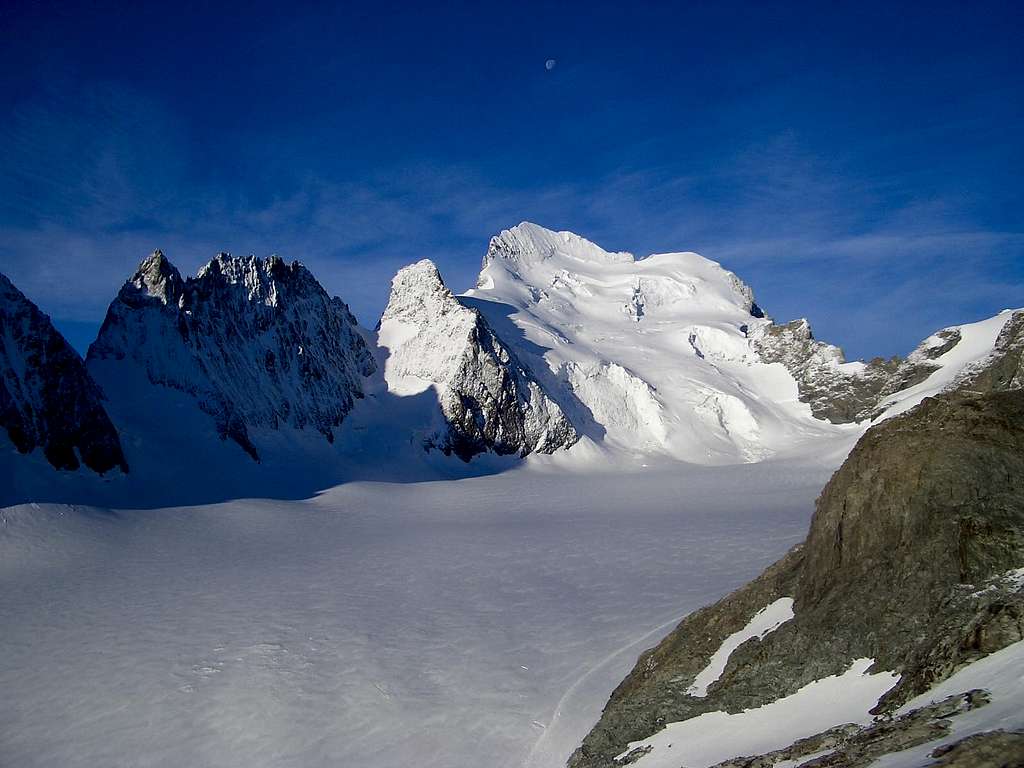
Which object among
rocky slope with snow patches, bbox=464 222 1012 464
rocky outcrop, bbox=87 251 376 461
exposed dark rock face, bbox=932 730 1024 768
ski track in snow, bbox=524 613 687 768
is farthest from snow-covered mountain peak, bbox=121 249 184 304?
exposed dark rock face, bbox=932 730 1024 768

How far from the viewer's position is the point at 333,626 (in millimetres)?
21531

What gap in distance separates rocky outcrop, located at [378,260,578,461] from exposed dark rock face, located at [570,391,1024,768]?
62.9 metres

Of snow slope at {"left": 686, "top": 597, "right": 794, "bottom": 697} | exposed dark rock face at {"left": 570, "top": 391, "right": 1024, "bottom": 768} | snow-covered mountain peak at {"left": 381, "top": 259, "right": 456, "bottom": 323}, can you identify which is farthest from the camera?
snow-covered mountain peak at {"left": 381, "top": 259, "right": 456, "bottom": 323}

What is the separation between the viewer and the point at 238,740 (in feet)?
48.6

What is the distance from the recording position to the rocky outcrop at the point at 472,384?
3007 inches

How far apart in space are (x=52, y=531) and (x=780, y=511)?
38568mm

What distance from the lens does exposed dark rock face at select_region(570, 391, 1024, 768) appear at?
9.16 metres

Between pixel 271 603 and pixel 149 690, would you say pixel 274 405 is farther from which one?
pixel 149 690

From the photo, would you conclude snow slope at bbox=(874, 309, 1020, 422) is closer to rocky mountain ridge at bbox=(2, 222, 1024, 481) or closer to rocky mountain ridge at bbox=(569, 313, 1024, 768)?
rocky mountain ridge at bbox=(2, 222, 1024, 481)

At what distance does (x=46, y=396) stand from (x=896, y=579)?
51.1 meters

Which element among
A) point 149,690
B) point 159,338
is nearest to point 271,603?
point 149,690

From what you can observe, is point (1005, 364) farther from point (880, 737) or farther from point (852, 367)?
point (880, 737)

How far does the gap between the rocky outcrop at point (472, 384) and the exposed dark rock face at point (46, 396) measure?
32.1m

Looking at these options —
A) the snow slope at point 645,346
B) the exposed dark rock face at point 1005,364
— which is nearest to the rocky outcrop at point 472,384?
the snow slope at point 645,346
